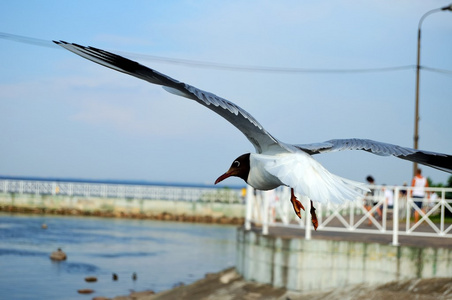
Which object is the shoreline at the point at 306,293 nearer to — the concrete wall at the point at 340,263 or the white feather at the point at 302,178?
the concrete wall at the point at 340,263

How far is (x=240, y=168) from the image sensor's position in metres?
6.03

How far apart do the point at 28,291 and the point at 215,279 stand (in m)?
6.23

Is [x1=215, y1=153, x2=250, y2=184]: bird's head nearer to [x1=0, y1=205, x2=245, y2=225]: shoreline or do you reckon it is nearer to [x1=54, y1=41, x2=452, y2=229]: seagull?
[x1=54, y1=41, x2=452, y2=229]: seagull

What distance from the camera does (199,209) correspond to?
4125 centimetres

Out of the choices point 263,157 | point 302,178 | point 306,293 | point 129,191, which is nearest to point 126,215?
point 129,191

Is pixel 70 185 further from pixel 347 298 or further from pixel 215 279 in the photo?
pixel 347 298

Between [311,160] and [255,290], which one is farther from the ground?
[311,160]

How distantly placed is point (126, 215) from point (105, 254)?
1634 cm

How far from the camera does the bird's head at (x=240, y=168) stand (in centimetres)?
602

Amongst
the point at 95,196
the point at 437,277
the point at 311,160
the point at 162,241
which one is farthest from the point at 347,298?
the point at 95,196

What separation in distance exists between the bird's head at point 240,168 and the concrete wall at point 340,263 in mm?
6614

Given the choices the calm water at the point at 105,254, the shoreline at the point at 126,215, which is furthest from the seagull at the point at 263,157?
the shoreline at the point at 126,215

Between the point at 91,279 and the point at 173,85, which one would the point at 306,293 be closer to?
the point at 173,85


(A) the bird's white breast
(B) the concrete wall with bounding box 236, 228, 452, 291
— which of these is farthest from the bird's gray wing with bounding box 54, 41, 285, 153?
(B) the concrete wall with bounding box 236, 228, 452, 291
